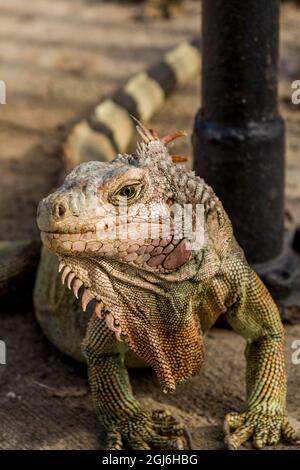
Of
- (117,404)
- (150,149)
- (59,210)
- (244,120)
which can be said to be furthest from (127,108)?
(59,210)

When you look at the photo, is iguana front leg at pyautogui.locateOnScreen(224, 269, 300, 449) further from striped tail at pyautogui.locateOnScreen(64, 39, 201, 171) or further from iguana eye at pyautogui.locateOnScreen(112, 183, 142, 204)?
Result: striped tail at pyautogui.locateOnScreen(64, 39, 201, 171)

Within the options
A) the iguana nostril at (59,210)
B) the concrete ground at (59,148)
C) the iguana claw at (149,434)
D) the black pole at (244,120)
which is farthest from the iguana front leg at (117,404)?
the black pole at (244,120)

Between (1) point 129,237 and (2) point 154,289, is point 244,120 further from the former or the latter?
(1) point 129,237

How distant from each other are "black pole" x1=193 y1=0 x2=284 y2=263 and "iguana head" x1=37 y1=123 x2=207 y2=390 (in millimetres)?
1128

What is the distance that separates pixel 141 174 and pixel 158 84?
14.8 feet

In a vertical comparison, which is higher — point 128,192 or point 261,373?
point 128,192

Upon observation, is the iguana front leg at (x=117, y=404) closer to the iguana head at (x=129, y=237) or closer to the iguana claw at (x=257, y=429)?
the iguana claw at (x=257, y=429)

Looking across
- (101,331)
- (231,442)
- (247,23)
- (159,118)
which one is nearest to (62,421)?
(101,331)

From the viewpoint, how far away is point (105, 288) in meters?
3.32

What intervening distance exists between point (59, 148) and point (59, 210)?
430 cm

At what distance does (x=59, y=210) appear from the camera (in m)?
3.05

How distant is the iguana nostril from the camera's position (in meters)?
3.05

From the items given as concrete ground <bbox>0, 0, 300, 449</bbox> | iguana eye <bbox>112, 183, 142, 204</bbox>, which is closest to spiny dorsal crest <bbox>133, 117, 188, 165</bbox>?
iguana eye <bbox>112, 183, 142, 204</bbox>

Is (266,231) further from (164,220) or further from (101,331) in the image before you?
(164,220)
